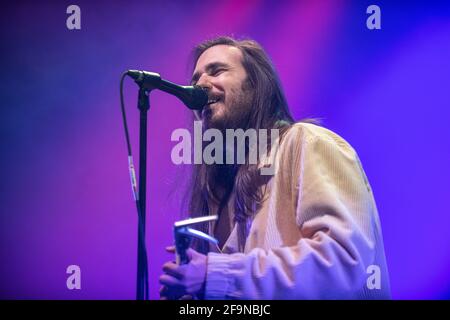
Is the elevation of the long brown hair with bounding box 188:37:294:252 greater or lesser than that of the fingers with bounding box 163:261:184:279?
greater

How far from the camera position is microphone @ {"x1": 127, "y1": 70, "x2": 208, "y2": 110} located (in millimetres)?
1522

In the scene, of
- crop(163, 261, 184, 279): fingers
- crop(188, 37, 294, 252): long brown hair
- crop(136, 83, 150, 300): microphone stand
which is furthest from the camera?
crop(188, 37, 294, 252): long brown hair

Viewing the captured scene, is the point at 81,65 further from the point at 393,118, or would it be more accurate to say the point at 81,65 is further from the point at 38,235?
the point at 393,118

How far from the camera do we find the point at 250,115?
1974 mm

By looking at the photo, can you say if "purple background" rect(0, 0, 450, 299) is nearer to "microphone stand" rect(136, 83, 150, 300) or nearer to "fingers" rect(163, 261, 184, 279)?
"microphone stand" rect(136, 83, 150, 300)

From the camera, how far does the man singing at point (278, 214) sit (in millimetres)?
1394

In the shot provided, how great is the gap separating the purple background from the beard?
0.52 ft

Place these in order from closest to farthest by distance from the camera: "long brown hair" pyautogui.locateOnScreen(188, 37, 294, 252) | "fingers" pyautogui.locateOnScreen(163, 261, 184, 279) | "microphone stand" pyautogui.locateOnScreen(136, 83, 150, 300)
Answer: "fingers" pyautogui.locateOnScreen(163, 261, 184, 279) → "microphone stand" pyautogui.locateOnScreen(136, 83, 150, 300) → "long brown hair" pyautogui.locateOnScreen(188, 37, 294, 252)

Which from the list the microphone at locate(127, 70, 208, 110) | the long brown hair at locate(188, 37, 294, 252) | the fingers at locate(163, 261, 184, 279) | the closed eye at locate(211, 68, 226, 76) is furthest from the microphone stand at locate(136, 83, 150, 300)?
the closed eye at locate(211, 68, 226, 76)

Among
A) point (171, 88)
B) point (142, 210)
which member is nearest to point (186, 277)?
point (142, 210)

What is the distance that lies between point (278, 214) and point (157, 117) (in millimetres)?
711

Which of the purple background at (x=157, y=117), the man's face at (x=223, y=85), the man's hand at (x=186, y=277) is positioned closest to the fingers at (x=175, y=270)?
the man's hand at (x=186, y=277)

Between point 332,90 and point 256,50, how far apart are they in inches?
13.3
